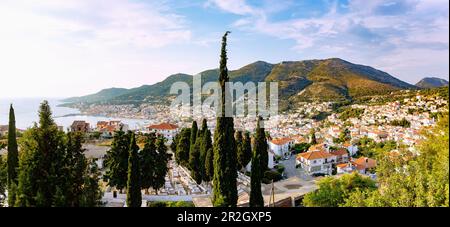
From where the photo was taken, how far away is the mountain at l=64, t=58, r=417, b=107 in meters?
66.6

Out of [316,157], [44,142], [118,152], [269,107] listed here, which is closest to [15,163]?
[118,152]

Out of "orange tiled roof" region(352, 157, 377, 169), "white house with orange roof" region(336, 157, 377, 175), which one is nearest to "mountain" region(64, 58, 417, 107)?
"orange tiled roof" region(352, 157, 377, 169)

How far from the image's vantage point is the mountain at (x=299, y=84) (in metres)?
66.6

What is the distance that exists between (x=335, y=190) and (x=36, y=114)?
1290cm

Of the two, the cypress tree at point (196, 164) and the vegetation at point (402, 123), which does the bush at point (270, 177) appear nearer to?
the cypress tree at point (196, 164)

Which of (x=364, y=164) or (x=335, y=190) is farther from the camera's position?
(x=364, y=164)

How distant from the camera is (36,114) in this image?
235 inches

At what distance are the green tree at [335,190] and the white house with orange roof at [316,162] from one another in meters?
12.0

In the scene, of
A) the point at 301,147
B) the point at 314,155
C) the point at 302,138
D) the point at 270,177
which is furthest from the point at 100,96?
the point at 270,177

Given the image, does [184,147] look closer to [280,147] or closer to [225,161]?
[225,161]

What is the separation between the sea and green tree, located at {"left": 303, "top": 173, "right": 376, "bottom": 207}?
10702 millimetres

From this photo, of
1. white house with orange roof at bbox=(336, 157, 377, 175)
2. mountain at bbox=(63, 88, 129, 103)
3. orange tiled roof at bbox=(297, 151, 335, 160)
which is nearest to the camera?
white house with orange roof at bbox=(336, 157, 377, 175)

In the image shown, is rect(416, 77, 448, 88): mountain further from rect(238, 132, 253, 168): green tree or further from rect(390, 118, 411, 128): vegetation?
rect(238, 132, 253, 168): green tree
